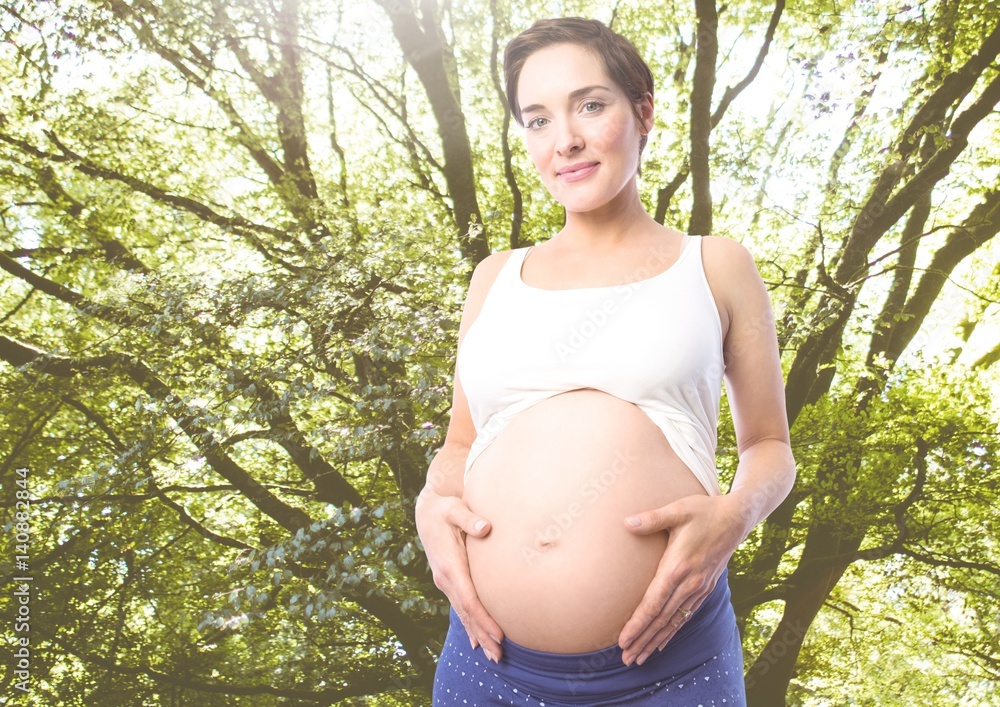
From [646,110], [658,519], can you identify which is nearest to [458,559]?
[658,519]

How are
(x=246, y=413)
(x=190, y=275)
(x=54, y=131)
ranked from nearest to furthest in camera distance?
(x=246, y=413) < (x=190, y=275) < (x=54, y=131)

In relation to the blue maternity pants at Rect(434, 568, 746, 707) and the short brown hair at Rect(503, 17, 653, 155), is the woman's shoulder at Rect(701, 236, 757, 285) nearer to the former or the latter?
the short brown hair at Rect(503, 17, 653, 155)

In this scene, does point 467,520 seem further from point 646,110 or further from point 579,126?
point 646,110

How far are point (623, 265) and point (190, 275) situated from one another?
11.4ft

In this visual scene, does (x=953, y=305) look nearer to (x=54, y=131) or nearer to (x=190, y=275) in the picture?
(x=190, y=275)

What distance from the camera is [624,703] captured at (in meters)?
1.12

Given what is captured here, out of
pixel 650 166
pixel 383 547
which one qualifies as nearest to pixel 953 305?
pixel 650 166

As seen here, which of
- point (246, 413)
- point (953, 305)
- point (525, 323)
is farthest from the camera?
point (953, 305)

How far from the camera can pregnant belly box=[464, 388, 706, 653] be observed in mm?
1147

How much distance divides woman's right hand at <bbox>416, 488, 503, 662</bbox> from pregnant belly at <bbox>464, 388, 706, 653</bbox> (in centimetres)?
2

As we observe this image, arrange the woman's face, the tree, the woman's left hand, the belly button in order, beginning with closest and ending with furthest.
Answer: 1. the woman's left hand
2. the belly button
3. the woman's face
4. the tree

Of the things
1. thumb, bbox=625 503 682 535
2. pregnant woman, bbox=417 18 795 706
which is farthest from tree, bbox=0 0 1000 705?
thumb, bbox=625 503 682 535

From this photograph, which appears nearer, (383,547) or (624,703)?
(624,703)

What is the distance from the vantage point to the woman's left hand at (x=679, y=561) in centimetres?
108
